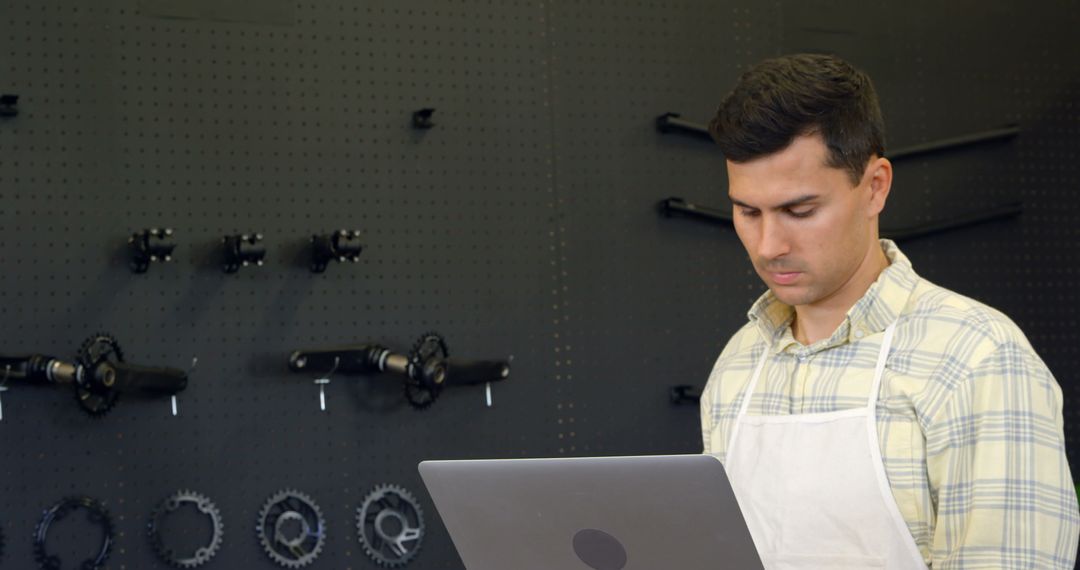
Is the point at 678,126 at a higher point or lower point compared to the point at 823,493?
higher

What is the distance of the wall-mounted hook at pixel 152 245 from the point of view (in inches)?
118

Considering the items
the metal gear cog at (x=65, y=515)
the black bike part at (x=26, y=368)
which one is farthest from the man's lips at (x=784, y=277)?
the metal gear cog at (x=65, y=515)

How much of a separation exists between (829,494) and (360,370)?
66.6 inches

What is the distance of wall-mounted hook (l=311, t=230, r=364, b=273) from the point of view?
3.17 meters

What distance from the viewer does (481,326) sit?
11.3ft

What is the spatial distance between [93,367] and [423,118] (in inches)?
41.1

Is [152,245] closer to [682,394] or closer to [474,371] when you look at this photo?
[474,371]

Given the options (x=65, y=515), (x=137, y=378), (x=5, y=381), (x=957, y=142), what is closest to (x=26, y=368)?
(x=5, y=381)

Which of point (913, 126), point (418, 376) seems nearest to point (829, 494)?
point (418, 376)

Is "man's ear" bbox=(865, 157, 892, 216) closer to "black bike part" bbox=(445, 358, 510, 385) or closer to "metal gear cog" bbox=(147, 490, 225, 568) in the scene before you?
"black bike part" bbox=(445, 358, 510, 385)

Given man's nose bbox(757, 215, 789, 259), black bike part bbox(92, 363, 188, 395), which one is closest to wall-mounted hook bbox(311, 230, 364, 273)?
black bike part bbox(92, 363, 188, 395)

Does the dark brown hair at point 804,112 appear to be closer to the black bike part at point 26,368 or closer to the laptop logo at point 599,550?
the laptop logo at point 599,550

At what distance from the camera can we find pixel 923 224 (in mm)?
3914

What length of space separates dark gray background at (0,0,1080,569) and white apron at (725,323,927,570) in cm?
164
